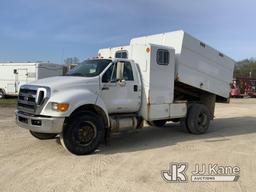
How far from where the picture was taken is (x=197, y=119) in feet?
35.8

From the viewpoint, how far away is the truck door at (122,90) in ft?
27.3

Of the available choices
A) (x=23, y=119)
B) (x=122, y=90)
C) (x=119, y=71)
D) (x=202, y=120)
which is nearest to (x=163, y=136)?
(x=202, y=120)

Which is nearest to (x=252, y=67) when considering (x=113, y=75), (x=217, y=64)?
(x=217, y=64)

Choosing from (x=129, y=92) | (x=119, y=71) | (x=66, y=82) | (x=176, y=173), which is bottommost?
(x=176, y=173)

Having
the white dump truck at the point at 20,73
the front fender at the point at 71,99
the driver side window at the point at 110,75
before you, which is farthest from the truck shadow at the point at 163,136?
the white dump truck at the point at 20,73

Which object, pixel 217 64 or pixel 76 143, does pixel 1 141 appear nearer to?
pixel 76 143

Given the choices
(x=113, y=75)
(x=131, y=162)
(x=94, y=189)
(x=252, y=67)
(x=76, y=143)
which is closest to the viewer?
(x=94, y=189)

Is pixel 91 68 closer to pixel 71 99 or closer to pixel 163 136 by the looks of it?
pixel 71 99

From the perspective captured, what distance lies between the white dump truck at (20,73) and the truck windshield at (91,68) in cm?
1540

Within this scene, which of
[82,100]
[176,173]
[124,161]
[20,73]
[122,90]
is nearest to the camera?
[176,173]

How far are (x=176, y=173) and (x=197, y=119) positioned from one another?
469 centimetres

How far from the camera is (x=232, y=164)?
706 cm

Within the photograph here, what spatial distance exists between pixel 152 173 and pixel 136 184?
703 mm

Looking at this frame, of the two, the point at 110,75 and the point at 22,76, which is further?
the point at 22,76
